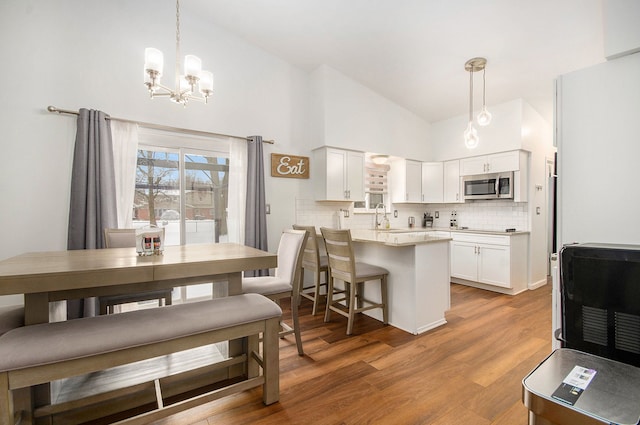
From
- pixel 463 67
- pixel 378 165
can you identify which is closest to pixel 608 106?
pixel 463 67

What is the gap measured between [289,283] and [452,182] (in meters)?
3.87

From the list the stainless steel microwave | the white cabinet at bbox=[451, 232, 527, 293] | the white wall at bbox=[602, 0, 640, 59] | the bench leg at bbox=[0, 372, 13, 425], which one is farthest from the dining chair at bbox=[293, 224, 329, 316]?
the stainless steel microwave

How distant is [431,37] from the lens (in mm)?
3127

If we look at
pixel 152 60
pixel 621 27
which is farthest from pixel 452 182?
pixel 152 60

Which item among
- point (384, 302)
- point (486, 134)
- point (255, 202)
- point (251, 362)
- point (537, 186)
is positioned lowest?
point (251, 362)

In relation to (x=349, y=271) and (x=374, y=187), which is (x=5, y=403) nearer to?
(x=349, y=271)

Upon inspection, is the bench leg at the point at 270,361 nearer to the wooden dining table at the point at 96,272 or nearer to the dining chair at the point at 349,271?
the wooden dining table at the point at 96,272

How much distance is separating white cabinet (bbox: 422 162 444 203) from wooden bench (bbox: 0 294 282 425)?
4.26 metres

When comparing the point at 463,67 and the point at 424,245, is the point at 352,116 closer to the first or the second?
the point at 463,67

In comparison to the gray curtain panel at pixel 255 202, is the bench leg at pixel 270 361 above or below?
below

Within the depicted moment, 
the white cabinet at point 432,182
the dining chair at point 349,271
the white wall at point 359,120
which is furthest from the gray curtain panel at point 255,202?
the white cabinet at point 432,182

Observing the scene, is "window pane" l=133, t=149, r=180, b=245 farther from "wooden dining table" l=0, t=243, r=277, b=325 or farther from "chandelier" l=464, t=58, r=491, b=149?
"chandelier" l=464, t=58, r=491, b=149

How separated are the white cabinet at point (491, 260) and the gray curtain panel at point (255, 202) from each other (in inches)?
109

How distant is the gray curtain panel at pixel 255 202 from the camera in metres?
3.59
